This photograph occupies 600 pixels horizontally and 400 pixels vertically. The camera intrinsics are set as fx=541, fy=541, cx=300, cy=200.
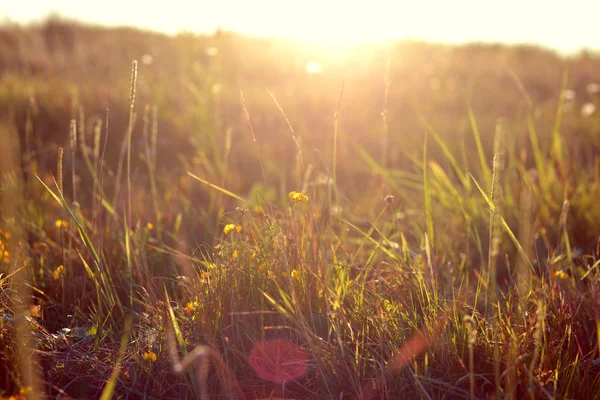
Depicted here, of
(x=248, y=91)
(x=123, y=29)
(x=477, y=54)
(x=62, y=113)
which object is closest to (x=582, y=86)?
(x=477, y=54)

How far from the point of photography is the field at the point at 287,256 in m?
1.28

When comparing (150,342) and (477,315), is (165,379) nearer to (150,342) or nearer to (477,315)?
(150,342)

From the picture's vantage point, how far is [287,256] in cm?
152

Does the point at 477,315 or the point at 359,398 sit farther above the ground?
the point at 477,315

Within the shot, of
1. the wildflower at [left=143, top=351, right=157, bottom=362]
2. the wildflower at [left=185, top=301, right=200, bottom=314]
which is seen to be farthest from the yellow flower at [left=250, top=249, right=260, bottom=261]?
the wildflower at [left=143, top=351, right=157, bottom=362]

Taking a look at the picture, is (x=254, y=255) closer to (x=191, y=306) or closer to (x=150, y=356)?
(x=191, y=306)

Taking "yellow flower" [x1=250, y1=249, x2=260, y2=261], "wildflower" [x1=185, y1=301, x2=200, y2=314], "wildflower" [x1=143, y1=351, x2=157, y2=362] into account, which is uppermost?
"yellow flower" [x1=250, y1=249, x2=260, y2=261]

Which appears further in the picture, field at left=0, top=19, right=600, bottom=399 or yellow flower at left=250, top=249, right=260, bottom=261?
yellow flower at left=250, top=249, right=260, bottom=261

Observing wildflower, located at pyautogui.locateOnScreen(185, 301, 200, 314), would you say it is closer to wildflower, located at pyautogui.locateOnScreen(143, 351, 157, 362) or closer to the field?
the field

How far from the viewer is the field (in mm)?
1279

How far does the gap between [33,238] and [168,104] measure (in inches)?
87.4

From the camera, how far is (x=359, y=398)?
1231 mm

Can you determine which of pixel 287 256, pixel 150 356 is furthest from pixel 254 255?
pixel 150 356

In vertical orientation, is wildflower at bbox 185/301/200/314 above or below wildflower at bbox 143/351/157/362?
above
